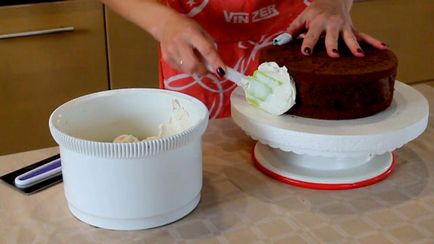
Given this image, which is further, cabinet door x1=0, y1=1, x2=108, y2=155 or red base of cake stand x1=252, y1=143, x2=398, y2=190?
cabinet door x1=0, y1=1, x2=108, y2=155

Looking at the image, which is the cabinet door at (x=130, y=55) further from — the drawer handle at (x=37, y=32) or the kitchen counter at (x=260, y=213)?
the kitchen counter at (x=260, y=213)

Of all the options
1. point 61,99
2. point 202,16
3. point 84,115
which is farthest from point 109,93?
point 61,99

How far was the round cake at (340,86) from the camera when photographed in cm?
82

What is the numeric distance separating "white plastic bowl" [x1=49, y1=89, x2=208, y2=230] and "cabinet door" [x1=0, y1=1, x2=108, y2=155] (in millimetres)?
1008

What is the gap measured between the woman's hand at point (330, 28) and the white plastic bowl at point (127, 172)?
232mm

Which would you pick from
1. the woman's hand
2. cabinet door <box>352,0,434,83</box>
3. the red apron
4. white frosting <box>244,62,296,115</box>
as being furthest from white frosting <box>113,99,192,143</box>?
cabinet door <box>352,0,434,83</box>

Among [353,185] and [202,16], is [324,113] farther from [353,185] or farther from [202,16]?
[202,16]

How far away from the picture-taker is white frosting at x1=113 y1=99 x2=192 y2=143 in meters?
0.79

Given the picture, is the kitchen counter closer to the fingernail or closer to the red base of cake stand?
the red base of cake stand

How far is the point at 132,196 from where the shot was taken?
71cm

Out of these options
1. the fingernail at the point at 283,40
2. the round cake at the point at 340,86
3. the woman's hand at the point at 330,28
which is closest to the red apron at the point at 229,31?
the woman's hand at the point at 330,28

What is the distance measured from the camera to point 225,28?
4.24ft

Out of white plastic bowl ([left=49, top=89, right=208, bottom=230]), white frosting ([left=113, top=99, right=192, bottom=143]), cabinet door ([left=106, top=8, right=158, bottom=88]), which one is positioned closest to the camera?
white plastic bowl ([left=49, top=89, right=208, bottom=230])

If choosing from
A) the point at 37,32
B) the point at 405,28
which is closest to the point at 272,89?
the point at 37,32
